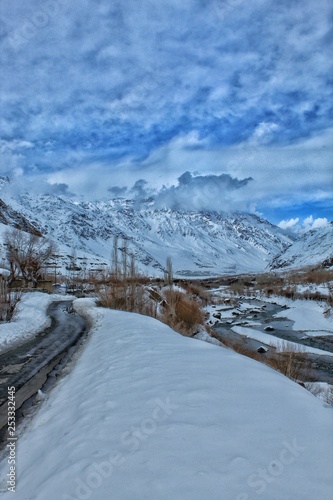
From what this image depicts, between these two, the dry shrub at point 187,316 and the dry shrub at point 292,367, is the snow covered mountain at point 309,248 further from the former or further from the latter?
the dry shrub at point 292,367

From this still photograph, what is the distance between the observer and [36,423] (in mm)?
5480

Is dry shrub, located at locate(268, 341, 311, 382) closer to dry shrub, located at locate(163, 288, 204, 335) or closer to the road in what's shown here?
dry shrub, located at locate(163, 288, 204, 335)

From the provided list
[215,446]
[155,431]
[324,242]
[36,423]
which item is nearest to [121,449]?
[155,431]

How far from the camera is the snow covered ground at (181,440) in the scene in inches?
107

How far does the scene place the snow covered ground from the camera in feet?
A: 8.96

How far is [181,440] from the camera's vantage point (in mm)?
3404

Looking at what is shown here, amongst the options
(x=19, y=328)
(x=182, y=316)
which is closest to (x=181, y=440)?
(x=19, y=328)

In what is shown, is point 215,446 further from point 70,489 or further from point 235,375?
point 235,375

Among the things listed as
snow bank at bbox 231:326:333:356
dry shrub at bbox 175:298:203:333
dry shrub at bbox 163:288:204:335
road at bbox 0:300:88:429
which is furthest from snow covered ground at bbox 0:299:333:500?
snow bank at bbox 231:326:333:356

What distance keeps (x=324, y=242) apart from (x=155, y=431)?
154m

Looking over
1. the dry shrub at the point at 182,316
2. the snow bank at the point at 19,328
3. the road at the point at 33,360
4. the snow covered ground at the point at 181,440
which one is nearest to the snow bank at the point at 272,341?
the dry shrub at the point at 182,316

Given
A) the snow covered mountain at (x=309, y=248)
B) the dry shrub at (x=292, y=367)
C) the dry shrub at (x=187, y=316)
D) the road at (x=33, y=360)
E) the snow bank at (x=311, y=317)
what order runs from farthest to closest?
the snow covered mountain at (x=309, y=248) < the snow bank at (x=311, y=317) < the dry shrub at (x=187, y=316) < the dry shrub at (x=292, y=367) < the road at (x=33, y=360)

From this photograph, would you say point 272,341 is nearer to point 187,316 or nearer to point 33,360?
point 187,316

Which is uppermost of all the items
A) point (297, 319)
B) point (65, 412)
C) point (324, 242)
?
point (324, 242)
